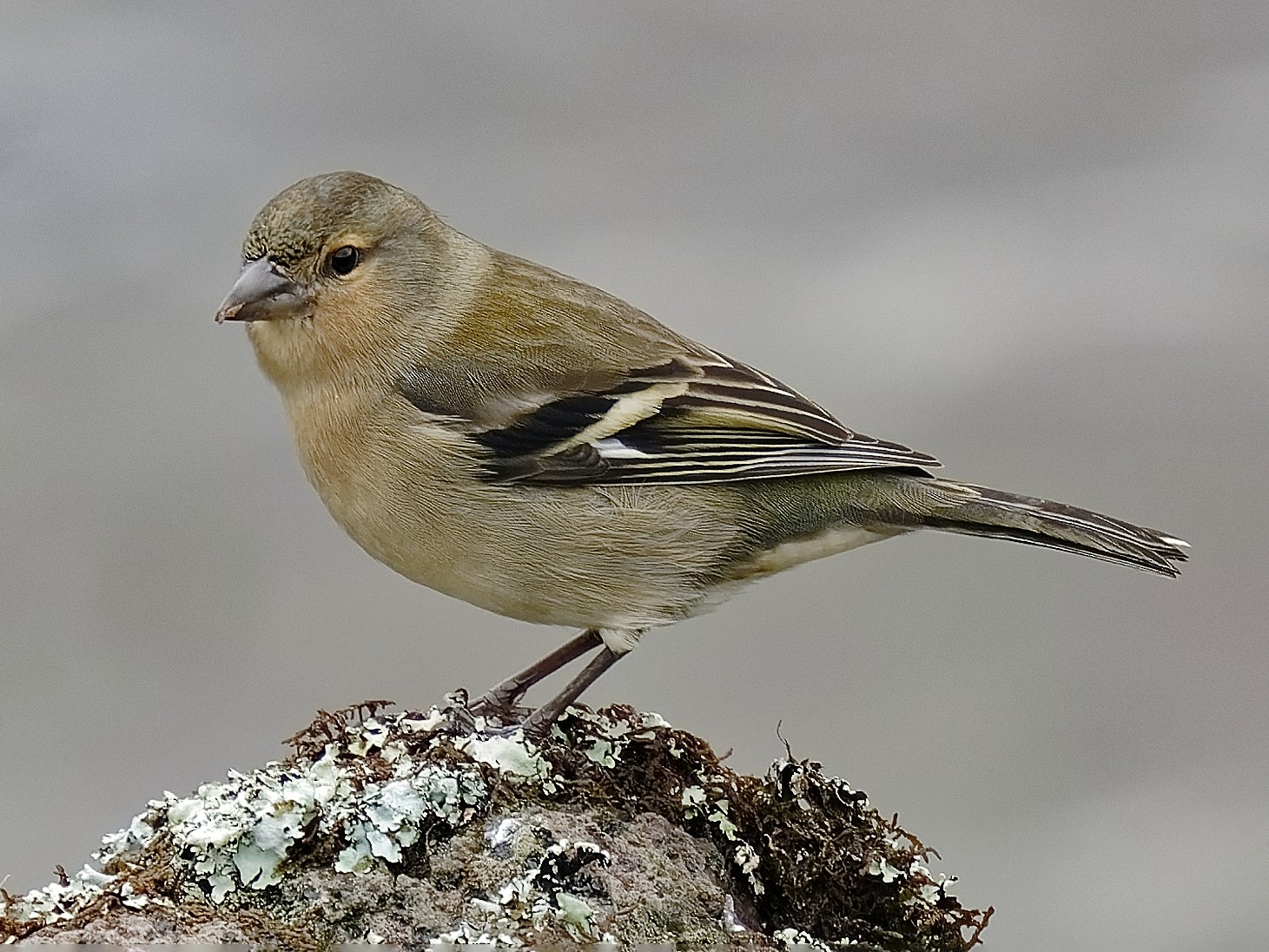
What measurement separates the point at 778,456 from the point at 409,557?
1119 mm

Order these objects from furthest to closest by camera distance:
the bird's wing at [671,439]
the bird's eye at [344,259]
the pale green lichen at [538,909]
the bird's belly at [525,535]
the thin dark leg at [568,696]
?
the bird's eye at [344,259] → the bird's wing at [671,439] → the bird's belly at [525,535] → the thin dark leg at [568,696] → the pale green lichen at [538,909]

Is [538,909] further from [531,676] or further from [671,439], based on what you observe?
[671,439]

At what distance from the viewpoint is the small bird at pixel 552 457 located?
421cm

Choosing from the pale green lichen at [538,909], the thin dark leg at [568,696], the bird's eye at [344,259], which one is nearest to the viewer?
the pale green lichen at [538,909]

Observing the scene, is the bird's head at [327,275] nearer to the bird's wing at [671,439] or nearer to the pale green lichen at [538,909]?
the bird's wing at [671,439]

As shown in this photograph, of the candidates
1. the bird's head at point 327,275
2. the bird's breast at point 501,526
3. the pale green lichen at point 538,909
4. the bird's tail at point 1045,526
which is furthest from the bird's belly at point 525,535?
the pale green lichen at point 538,909

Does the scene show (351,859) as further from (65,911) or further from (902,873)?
(902,873)

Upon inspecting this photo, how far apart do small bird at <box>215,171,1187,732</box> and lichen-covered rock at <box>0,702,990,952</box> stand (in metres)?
0.56

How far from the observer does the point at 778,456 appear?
14.4 feet

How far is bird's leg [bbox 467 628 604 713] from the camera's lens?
Answer: 4309 mm

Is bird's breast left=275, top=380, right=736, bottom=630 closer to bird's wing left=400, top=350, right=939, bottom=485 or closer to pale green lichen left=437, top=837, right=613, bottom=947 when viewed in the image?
bird's wing left=400, top=350, right=939, bottom=485

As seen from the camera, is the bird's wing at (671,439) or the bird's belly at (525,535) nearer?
the bird's belly at (525,535)

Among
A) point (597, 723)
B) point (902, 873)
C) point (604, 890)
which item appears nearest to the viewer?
point (604, 890)

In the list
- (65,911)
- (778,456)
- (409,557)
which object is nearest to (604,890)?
(65,911)
